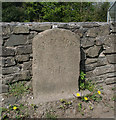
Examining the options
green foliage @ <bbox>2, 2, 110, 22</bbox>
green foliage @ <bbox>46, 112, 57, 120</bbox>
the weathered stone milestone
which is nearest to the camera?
green foliage @ <bbox>46, 112, 57, 120</bbox>

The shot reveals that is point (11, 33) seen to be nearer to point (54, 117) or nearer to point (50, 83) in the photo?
point (50, 83)

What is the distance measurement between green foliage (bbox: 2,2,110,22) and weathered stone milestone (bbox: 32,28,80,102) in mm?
6210

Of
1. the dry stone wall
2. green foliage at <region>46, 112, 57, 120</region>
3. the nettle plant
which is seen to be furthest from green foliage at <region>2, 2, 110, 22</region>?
green foliage at <region>46, 112, 57, 120</region>

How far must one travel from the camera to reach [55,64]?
2197mm

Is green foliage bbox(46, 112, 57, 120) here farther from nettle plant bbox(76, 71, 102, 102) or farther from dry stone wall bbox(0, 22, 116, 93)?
dry stone wall bbox(0, 22, 116, 93)

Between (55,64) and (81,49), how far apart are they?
0.76 meters

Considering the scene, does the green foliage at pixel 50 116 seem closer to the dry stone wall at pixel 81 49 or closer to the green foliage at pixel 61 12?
the dry stone wall at pixel 81 49

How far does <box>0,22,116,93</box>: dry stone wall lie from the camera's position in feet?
7.31

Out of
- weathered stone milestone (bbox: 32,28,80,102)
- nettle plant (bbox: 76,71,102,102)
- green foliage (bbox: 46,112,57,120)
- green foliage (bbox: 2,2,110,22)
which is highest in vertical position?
green foliage (bbox: 2,2,110,22)

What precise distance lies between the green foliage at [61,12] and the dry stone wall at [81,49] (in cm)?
564

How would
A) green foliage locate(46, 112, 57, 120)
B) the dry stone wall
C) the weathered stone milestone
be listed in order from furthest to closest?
the dry stone wall, the weathered stone milestone, green foliage locate(46, 112, 57, 120)

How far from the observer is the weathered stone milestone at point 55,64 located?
2.10 m

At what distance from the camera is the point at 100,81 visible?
2.88 metres

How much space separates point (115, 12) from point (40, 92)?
10.4 feet
